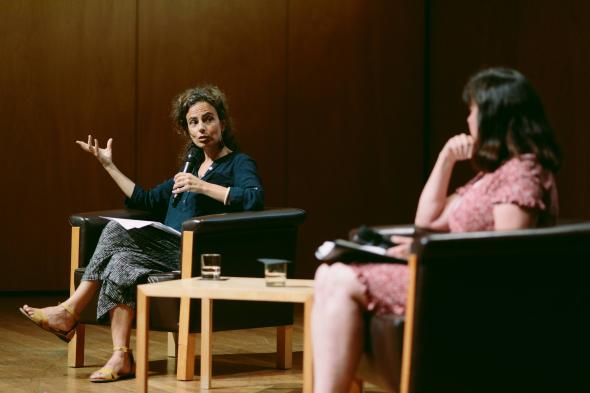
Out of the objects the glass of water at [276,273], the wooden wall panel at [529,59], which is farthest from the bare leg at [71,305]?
the wooden wall panel at [529,59]

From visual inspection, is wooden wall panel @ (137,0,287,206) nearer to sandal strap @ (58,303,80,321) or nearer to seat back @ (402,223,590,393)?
sandal strap @ (58,303,80,321)

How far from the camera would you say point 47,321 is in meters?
3.79

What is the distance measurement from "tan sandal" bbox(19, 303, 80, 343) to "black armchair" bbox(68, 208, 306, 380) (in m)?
0.13

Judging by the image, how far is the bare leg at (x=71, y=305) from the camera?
12.5 feet

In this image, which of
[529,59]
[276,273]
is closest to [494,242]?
[276,273]

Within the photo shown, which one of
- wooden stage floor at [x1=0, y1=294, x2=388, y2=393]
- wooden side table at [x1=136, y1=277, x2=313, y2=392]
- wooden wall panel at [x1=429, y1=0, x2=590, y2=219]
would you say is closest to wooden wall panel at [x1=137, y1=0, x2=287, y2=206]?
wooden wall panel at [x1=429, y1=0, x2=590, y2=219]

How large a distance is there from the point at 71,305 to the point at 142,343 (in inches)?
27.9

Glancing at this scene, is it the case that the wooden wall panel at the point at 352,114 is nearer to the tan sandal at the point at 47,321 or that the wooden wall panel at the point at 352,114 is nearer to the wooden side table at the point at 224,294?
the tan sandal at the point at 47,321

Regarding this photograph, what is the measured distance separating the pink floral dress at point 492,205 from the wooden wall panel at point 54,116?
4.11 metres

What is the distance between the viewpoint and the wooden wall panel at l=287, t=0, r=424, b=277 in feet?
22.2

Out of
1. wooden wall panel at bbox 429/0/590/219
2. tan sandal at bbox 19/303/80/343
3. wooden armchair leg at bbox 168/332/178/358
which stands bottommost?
wooden armchair leg at bbox 168/332/178/358

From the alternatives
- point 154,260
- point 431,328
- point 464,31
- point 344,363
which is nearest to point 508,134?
point 431,328

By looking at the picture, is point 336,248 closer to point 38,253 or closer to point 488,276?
point 488,276

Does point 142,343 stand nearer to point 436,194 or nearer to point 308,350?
point 308,350
